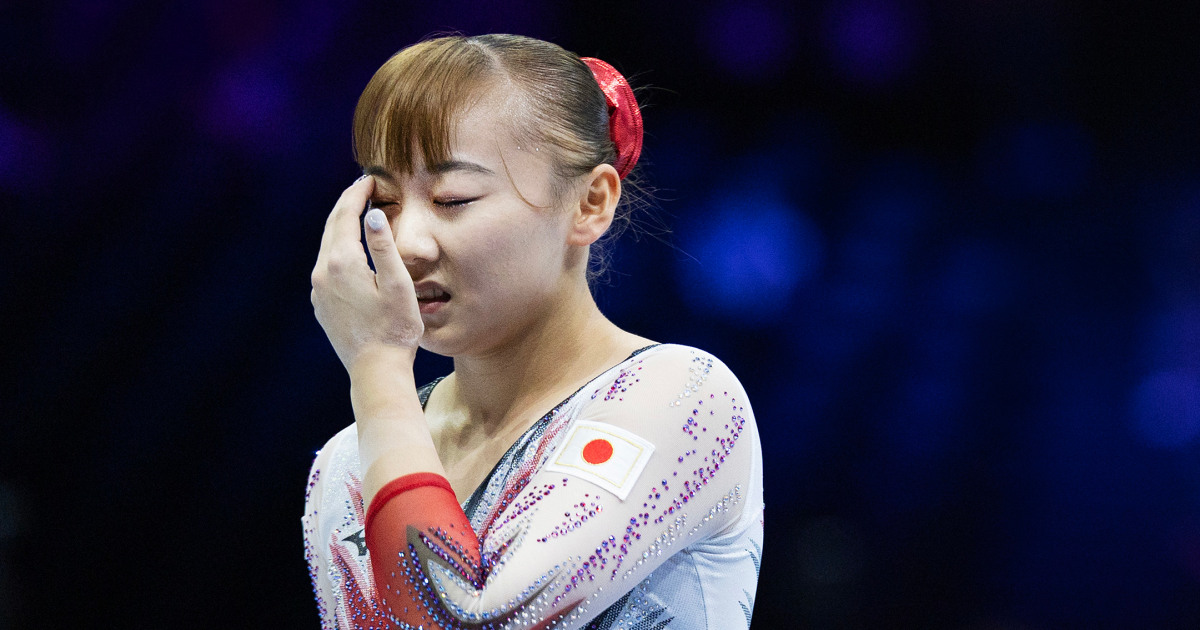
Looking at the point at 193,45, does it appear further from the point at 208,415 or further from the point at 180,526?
the point at 180,526

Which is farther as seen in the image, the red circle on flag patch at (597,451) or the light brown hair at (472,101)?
the light brown hair at (472,101)

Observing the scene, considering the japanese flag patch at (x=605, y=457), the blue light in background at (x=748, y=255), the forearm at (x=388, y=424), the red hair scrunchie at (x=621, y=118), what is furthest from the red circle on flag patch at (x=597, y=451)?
the blue light in background at (x=748, y=255)

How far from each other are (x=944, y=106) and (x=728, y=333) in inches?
30.2

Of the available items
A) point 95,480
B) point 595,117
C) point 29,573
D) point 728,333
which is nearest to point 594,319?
point 595,117

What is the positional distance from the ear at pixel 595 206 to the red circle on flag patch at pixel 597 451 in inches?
13.0

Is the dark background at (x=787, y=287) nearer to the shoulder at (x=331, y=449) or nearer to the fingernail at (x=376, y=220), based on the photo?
the shoulder at (x=331, y=449)

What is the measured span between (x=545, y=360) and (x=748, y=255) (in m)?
1.32

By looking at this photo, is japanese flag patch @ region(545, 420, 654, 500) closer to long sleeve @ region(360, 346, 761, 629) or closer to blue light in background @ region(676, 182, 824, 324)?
long sleeve @ region(360, 346, 761, 629)

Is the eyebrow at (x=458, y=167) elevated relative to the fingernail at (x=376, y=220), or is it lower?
elevated

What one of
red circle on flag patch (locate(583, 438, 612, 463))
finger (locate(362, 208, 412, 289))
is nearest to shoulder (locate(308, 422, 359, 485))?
finger (locate(362, 208, 412, 289))

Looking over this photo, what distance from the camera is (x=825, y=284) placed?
255 cm

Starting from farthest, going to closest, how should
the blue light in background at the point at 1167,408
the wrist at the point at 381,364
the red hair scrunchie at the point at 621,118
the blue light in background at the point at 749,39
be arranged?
1. the blue light in background at the point at 749,39
2. the blue light in background at the point at 1167,408
3. the red hair scrunchie at the point at 621,118
4. the wrist at the point at 381,364

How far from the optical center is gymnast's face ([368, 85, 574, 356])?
119 cm

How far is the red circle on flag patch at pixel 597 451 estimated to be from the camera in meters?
1.06
